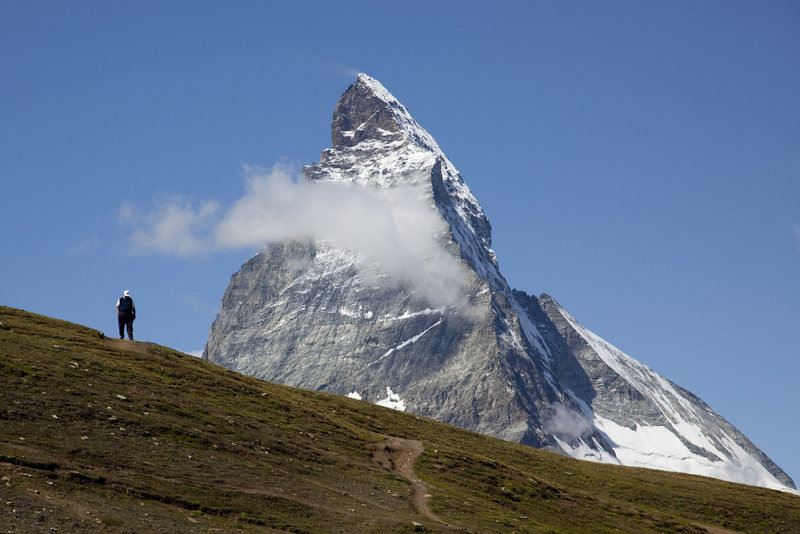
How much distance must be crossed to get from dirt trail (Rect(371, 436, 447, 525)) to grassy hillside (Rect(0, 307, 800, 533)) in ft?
0.69

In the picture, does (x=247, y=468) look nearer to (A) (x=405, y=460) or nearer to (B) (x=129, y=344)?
(A) (x=405, y=460)

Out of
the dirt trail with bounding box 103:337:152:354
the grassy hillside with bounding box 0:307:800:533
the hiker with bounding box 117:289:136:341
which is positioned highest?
the hiker with bounding box 117:289:136:341

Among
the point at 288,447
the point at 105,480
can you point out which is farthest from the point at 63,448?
the point at 288,447

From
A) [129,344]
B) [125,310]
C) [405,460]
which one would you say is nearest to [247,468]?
[405,460]

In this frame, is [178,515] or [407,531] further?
[407,531]

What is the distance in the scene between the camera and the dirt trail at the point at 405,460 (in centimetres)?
6505

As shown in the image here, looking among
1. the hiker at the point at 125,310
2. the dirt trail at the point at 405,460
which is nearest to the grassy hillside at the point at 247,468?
the dirt trail at the point at 405,460

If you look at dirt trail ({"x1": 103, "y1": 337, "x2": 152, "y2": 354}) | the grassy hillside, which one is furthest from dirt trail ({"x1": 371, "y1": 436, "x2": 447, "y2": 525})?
dirt trail ({"x1": 103, "y1": 337, "x2": 152, "y2": 354})

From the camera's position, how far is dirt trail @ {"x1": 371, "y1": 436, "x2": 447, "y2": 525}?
65.1 m

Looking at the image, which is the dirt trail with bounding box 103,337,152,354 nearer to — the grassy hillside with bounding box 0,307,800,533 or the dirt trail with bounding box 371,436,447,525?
the grassy hillside with bounding box 0,307,800,533

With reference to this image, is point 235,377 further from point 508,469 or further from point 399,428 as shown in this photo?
point 508,469

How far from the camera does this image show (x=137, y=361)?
255 feet

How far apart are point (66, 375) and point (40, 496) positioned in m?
20.1

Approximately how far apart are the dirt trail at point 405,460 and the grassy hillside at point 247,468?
21 centimetres
